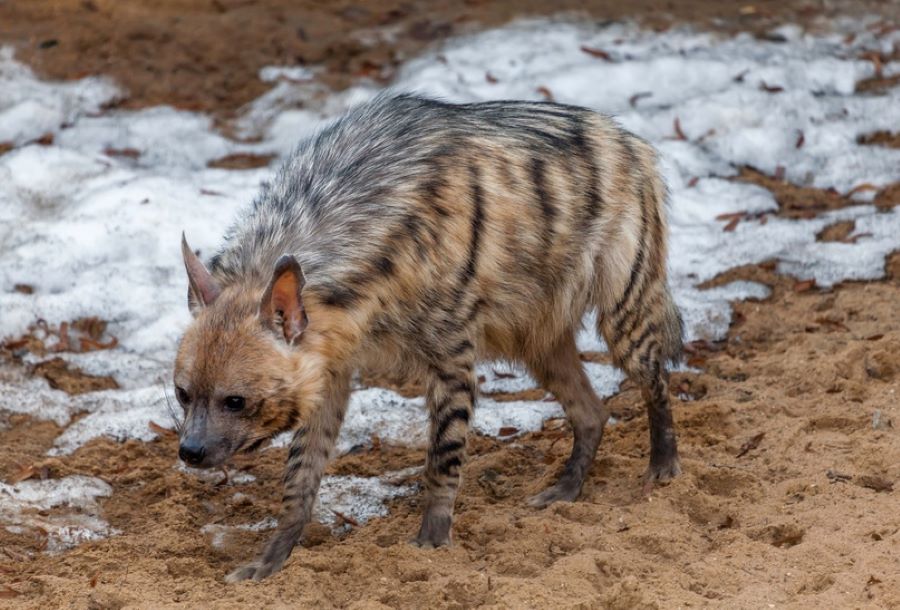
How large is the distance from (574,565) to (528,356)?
134 centimetres

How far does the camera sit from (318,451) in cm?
548

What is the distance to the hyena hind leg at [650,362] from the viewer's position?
19.2ft

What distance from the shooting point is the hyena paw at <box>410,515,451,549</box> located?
17.3 ft

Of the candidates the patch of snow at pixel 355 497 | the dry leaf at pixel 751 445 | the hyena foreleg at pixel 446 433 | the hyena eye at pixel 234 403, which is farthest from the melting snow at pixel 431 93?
the hyena eye at pixel 234 403

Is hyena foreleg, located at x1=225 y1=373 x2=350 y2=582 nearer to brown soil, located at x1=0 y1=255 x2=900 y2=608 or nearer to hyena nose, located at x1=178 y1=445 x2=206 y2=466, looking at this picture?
brown soil, located at x1=0 y1=255 x2=900 y2=608

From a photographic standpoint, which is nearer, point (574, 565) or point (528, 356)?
point (574, 565)

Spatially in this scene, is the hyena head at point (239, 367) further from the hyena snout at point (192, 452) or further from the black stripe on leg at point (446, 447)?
the black stripe on leg at point (446, 447)

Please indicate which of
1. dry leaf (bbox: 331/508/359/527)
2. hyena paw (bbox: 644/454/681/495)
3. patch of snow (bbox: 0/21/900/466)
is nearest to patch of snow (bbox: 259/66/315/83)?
patch of snow (bbox: 0/21/900/466)

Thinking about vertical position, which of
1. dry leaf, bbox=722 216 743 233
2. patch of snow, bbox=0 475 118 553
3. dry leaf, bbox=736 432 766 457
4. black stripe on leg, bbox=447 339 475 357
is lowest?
patch of snow, bbox=0 475 118 553

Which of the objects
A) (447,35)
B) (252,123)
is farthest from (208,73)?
(447,35)

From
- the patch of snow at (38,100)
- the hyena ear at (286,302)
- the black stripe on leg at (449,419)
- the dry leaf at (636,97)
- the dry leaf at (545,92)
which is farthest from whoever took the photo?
the dry leaf at (636,97)

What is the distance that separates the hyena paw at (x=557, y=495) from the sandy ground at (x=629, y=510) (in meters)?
0.07

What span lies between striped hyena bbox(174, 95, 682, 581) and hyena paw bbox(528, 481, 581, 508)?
0.03 ft

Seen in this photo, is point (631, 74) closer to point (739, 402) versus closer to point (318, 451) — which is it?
point (739, 402)
